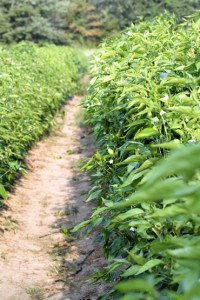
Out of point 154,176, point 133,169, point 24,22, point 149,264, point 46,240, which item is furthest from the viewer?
point 24,22

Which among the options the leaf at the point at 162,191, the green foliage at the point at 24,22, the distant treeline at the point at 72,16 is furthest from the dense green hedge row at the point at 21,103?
the green foliage at the point at 24,22

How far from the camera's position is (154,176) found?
0.65 metres

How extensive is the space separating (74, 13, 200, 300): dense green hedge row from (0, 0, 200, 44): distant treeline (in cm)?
2473

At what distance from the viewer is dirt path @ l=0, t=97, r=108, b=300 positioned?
10.4 feet

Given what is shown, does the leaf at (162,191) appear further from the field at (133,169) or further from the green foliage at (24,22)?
the green foliage at (24,22)

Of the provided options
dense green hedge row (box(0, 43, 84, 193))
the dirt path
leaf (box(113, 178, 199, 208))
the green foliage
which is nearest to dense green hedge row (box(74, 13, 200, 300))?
leaf (box(113, 178, 199, 208))

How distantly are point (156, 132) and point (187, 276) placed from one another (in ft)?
3.66

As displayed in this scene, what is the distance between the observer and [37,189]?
546 centimetres

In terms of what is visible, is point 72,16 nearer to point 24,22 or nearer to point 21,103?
point 24,22

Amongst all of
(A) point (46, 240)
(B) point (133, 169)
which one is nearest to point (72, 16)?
(A) point (46, 240)

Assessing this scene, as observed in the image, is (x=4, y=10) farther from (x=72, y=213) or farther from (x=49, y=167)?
(x=72, y=213)

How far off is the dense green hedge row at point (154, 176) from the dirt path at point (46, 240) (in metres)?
0.39

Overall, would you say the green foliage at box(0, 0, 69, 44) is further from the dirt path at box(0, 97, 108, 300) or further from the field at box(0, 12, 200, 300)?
the dirt path at box(0, 97, 108, 300)

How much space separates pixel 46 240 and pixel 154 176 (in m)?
3.48
